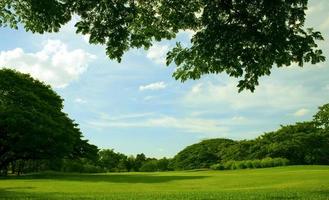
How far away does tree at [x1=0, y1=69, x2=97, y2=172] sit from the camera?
52656 millimetres

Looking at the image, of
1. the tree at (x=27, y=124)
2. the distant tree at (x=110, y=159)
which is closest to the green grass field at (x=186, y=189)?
the tree at (x=27, y=124)

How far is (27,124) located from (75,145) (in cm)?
1152

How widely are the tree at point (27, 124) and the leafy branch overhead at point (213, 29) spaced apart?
125ft

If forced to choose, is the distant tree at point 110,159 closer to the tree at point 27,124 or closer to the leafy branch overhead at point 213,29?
the tree at point 27,124

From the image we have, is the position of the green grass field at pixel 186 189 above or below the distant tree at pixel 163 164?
below

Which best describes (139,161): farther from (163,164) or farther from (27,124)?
(27,124)

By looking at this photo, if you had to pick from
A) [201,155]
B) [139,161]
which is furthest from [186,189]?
[201,155]

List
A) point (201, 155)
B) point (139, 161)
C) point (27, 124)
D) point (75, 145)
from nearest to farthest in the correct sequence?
point (27, 124), point (75, 145), point (139, 161), point (201, 155)

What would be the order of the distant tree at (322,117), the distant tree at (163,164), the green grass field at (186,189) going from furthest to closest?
the distant tree at (163,164) → the distant tree at (322,117) → the green grass field at (186,189)

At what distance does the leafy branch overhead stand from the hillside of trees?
126 feet

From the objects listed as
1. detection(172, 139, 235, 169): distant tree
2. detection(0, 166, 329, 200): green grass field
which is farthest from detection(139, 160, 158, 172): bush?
detection(0, 166, 329, 200): green grass field

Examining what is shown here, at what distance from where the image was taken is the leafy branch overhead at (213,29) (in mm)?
13391

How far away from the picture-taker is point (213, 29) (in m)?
13.7

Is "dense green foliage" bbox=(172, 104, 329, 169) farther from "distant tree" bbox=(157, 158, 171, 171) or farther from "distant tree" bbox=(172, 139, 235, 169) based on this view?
"distant tree" bbox=(157, 158, 171, 171)
